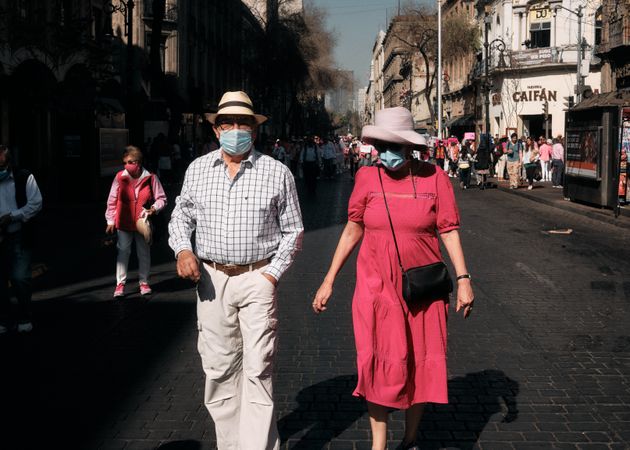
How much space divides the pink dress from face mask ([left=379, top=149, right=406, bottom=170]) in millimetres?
86

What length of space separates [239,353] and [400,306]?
85 cm

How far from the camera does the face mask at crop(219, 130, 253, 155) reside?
429cm

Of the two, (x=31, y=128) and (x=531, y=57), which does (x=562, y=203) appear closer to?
(x=31, y=128)

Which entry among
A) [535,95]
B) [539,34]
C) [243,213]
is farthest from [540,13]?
[243,213]

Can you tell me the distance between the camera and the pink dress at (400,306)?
4.19 m

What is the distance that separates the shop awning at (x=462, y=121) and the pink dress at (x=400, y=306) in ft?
174

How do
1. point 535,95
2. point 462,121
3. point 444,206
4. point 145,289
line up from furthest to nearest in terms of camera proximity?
point 462,121 → point 535,95 → point 145,289 → point 444,206

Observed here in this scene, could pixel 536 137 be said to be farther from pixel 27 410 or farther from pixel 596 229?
pixel 27 410

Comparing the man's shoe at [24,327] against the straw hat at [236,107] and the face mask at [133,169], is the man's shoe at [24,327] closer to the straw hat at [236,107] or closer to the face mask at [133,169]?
the face mask at [133,169]

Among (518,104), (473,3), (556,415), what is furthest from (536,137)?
Answer: (556,415)

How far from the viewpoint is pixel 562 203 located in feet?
73.1

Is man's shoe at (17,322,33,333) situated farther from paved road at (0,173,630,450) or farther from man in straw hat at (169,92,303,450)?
man in straw hat at (169,92,303,450)

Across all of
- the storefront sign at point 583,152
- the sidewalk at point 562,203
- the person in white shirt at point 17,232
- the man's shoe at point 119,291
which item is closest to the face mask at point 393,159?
the person in white shirt at point 17,232

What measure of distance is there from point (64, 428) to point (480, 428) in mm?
2380
